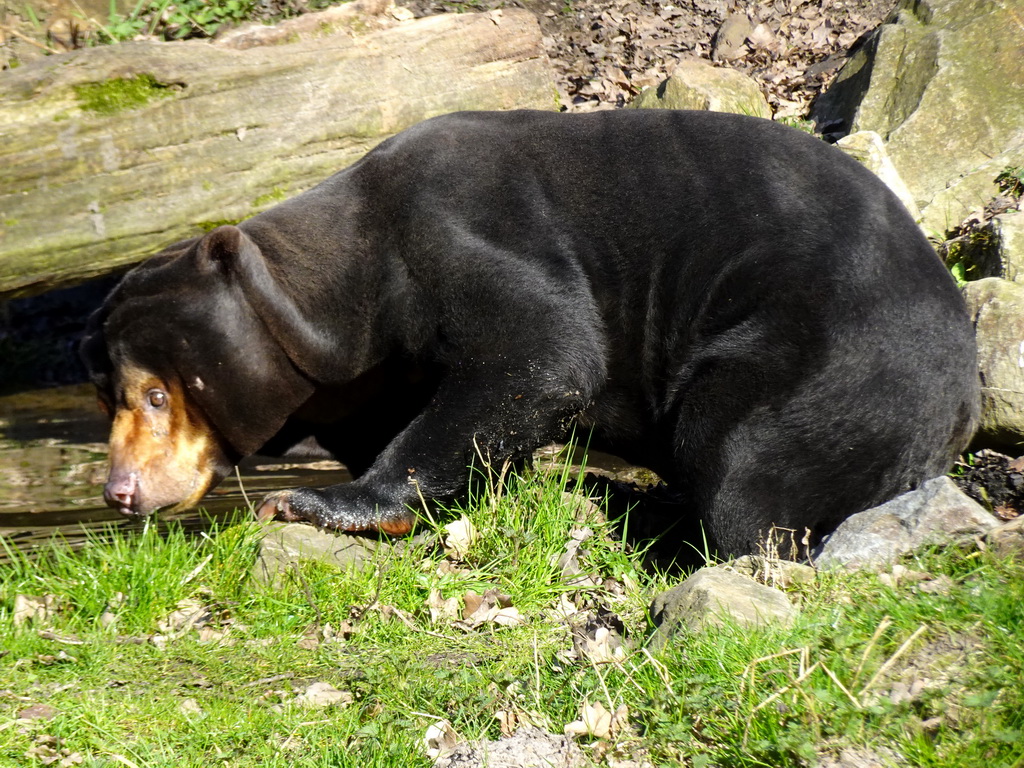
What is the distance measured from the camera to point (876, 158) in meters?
6.73

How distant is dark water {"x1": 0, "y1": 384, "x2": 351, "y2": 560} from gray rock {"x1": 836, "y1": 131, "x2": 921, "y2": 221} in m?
4.00

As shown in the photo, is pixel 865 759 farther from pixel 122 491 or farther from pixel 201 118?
pixel 201 118

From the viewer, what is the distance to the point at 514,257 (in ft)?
16.0

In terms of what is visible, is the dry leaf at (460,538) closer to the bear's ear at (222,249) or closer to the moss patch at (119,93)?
the bear's ear at (222,249)

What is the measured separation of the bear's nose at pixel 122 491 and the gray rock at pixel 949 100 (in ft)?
16.9

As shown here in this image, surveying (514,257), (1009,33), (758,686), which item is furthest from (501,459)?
(1009,33)

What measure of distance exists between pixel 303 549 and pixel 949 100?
5.63 meters

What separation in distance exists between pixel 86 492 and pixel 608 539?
11.1 ft

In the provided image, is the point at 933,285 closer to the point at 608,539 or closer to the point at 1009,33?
Answer: the point at 608,539

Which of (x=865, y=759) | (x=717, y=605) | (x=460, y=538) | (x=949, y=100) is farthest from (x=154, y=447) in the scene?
(x=949, y=100)

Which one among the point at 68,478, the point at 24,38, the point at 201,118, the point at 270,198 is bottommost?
the point at 68,478

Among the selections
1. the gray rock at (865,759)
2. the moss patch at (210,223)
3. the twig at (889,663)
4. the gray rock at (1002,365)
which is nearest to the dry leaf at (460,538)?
the twig at (889,663)

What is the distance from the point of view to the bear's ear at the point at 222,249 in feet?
16.8

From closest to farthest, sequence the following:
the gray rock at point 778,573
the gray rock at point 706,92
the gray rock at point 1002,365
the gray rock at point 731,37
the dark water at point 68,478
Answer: the gray rock at point 778,573, the gray rock at point 1002,365, the dark water at point 68,478, the gray rock at point 706,92, the gray rock at point 731,37
